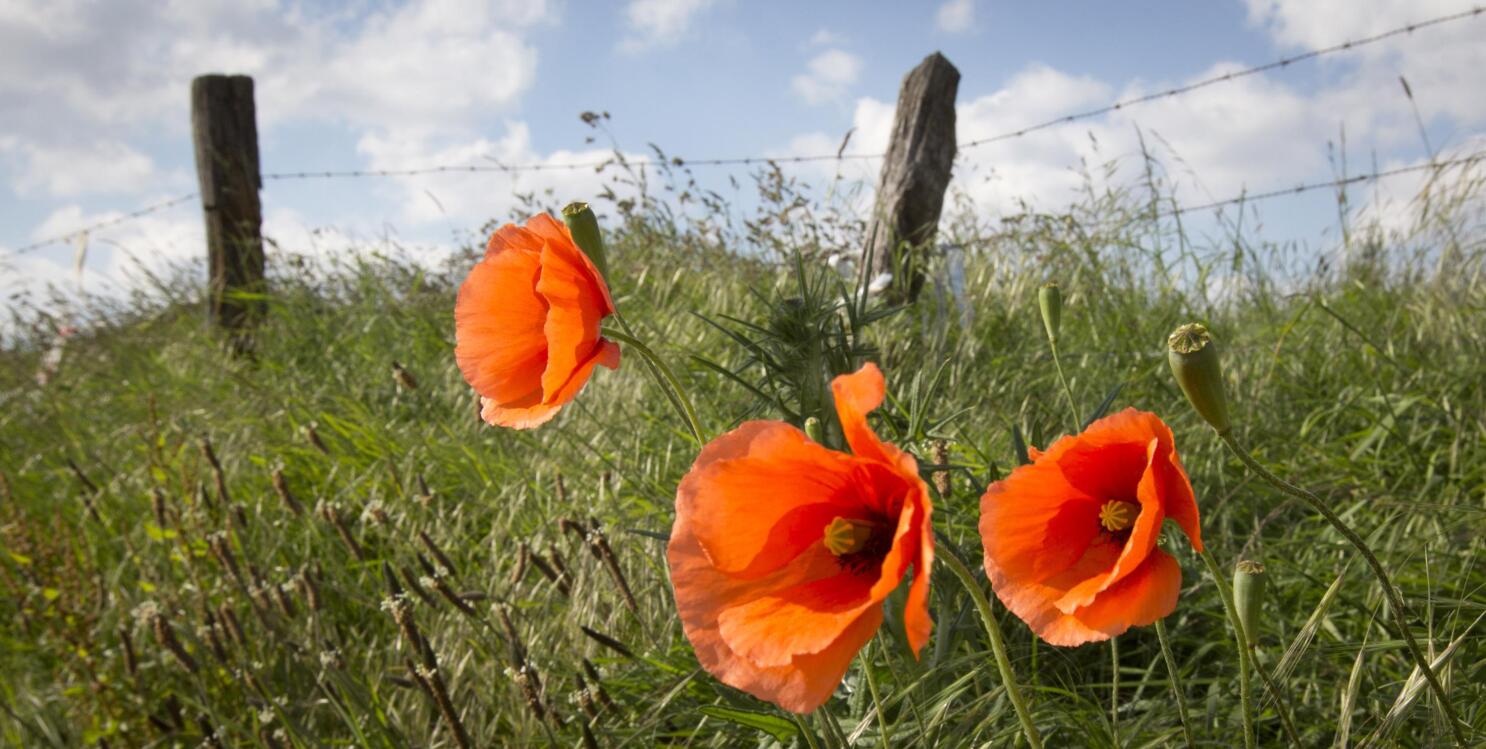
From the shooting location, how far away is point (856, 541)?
77 centimetres

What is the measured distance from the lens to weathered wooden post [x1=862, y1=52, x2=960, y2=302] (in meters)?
4.24

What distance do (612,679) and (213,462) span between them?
996 millimetres

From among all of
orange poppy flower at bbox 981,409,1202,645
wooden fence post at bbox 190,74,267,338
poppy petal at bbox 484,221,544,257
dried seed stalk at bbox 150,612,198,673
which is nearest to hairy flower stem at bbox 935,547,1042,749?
orange poppy flower at bbox 981,409,1202,645

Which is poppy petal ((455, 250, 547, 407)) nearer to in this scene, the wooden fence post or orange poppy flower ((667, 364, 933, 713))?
orange poppy flower ((667, 364, 933, 713))

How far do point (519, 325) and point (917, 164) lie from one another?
3430 millimetres

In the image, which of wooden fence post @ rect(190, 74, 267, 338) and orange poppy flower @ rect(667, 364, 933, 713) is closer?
orange poppy flower @ rect(667, 364, 933, 713)

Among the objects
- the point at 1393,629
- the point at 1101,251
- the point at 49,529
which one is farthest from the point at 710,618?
the point at 49,529

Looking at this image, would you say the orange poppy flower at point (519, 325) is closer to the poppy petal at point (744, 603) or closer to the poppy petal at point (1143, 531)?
the poppy petal at point (744, 603)

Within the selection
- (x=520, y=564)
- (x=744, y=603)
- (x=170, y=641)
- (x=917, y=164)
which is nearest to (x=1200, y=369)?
(x=744, y=603)

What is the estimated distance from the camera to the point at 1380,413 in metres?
2.80

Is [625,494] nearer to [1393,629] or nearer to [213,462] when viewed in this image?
[213,462]

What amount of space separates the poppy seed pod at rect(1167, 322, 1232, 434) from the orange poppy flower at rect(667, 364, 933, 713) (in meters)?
0.21

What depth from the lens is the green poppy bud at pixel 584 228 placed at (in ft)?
3.09

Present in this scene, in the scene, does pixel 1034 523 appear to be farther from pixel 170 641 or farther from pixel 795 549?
pixel 170 641
